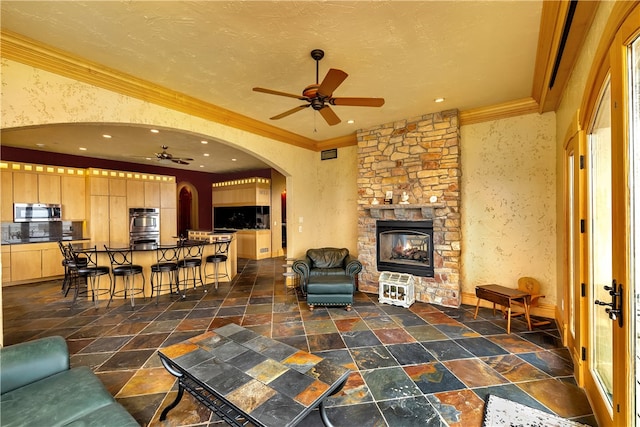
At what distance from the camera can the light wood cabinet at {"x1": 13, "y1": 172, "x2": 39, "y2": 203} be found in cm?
566

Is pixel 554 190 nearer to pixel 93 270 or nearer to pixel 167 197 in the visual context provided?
pixel 93 270

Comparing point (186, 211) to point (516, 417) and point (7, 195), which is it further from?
point (516, 417)

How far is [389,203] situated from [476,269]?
1777mm

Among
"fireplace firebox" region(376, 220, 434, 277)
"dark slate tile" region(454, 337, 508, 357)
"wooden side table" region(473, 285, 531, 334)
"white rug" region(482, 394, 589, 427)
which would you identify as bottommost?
"dark slate tile" region(454, 337, 508, 357)

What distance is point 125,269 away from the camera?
4.30 m

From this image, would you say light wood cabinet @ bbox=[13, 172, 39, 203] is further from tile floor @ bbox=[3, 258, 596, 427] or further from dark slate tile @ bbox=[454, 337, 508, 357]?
dark slate tile @ bbox=[454, 337, 508, 357]

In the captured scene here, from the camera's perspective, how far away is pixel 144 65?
289 cm

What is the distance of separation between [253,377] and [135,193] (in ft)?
24.9

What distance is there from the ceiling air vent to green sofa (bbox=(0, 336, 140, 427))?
5.02 m

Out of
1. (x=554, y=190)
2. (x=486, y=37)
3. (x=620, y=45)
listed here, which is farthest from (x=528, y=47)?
(x=554, y=190)

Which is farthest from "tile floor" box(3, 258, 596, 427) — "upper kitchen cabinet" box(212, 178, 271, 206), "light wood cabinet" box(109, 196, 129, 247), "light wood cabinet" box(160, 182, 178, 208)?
"upper kitchen cabinet" box(212, 178, 271, 206)

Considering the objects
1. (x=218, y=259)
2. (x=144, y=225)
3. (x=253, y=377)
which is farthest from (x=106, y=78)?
(x=144, y=225)

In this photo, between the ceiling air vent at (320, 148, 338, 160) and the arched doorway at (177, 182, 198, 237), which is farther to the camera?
the arched doorway at (177, 182, 198, 237)

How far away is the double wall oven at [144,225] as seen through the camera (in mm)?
7301
